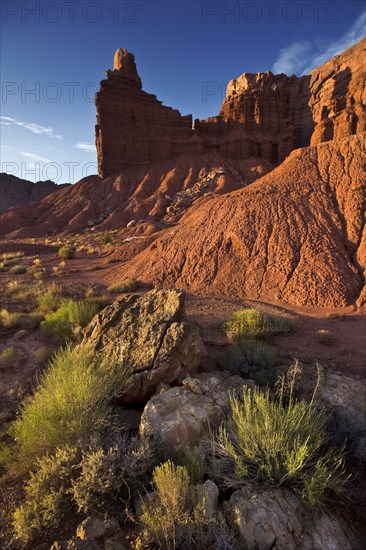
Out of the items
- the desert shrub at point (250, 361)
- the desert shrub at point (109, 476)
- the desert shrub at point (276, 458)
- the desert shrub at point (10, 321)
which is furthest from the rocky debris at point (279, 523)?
the desert shrub at point (10, 321)

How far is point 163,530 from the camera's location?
8.00 ft

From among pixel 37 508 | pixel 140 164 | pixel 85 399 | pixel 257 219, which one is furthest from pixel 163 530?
pixel 140 164

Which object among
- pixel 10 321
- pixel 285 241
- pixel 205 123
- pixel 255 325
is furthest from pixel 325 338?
pixel 205 123

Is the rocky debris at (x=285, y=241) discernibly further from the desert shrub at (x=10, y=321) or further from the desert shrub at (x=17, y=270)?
the desert shrub at (x=17, y=270)

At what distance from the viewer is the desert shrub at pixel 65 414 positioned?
3301 mm

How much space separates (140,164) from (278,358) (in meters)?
48.1

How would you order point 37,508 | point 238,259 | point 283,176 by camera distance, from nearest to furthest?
point 37,508 → point 238,259 → point 283,176

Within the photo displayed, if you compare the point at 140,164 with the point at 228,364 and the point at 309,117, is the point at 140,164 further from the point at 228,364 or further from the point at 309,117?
the point at 228,364

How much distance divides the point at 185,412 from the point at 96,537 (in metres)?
1.53

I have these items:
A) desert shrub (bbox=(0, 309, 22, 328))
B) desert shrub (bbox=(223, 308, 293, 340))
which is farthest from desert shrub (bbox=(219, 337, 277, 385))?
desert shrub (bbox=(0, 309, 22, 328))

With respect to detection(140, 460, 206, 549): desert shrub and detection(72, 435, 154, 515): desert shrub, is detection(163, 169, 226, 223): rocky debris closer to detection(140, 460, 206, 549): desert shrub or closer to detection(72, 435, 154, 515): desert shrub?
detection(72, 435, 154, 515): desert shrub

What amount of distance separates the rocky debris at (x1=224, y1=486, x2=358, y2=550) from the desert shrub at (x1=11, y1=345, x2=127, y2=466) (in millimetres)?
1709

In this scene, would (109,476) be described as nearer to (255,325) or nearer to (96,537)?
(96,537)

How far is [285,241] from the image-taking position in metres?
11.4
